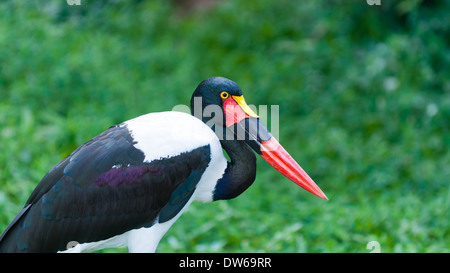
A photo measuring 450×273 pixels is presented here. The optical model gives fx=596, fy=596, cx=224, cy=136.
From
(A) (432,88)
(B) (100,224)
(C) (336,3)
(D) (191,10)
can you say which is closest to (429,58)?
(A) (432,88)

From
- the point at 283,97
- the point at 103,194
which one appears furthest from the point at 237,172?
the point at 283,97

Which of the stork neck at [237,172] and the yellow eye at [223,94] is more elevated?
the yellow eye at [223,94]

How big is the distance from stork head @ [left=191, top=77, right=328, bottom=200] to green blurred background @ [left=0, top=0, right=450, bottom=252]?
1362 millimetres

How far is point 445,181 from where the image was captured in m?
4.83

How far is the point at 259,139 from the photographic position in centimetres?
256

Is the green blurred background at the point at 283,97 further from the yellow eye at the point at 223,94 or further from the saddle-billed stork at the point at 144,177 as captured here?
the yellow eye at the point at 223,94

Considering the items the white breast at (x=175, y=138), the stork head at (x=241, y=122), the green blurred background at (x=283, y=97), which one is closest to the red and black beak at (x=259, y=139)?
the stork head at (x=241, y=122)

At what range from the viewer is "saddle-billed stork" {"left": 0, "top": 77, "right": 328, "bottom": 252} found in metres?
2.46

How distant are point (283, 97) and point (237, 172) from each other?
150 inches

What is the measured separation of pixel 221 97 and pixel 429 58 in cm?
402

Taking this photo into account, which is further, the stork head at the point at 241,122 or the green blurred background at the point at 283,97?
the green blurred background at the point at 283,97

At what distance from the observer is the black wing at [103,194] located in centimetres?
245

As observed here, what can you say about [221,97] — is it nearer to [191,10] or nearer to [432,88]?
[432,88]
